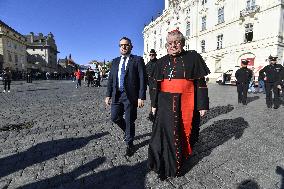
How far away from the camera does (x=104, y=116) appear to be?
7.43 meters

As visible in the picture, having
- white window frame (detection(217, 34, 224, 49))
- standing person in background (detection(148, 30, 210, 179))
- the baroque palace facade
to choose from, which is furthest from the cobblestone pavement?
white window frame (detection(217, 34, 224, 49))

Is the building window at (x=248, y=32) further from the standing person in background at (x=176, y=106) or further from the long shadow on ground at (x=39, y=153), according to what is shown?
the standing person in background at (x=176, y=106)

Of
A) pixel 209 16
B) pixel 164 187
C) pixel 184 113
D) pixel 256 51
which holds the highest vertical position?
pixel 209 16

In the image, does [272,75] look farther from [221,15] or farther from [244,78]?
[221,15]

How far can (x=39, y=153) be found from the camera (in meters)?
4.10

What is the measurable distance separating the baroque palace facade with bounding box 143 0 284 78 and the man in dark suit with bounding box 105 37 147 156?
20534 mm

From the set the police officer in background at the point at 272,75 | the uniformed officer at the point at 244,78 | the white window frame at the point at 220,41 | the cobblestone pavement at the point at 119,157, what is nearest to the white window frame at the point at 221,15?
the white window frame at the point at 220,41

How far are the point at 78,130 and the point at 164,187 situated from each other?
3.25 metres

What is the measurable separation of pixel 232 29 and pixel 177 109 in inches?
1152

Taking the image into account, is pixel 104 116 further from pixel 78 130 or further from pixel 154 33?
pixel 154 33

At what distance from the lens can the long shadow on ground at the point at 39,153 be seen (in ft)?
11.7

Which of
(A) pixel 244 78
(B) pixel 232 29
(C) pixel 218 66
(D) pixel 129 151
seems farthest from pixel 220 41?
(D) pixel 129 151

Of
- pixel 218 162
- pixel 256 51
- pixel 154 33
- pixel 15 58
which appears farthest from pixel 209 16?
pixel 15 58

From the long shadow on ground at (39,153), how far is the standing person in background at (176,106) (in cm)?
180
